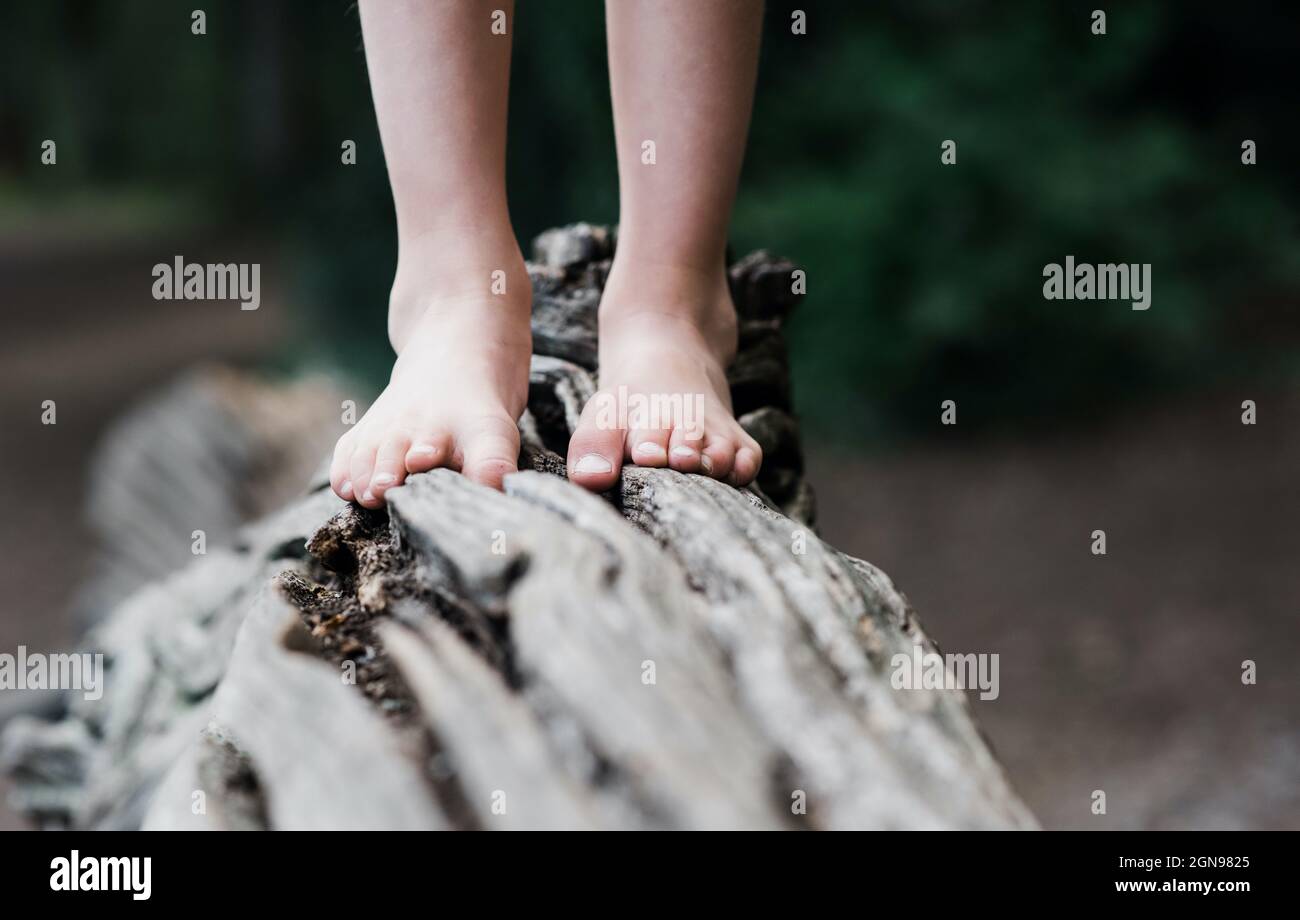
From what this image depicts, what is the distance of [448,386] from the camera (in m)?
1.26

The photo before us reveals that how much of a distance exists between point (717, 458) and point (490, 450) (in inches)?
9.8

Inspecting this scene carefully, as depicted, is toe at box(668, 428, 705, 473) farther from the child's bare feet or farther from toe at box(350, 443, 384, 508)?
toe at box(350, 443, 384, 508)

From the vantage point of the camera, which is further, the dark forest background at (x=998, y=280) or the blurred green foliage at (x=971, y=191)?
the blurred green foliage at (x=971, y=191)

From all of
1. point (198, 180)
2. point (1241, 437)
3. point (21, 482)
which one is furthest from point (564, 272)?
point (198, 180)

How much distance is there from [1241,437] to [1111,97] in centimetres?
158

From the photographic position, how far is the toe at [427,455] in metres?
1.17

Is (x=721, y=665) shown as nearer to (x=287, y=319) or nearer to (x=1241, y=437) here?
(x=1241, y=437)

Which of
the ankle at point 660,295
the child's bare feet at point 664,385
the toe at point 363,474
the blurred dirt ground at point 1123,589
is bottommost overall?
the blurred dirt ground at point 1123,589

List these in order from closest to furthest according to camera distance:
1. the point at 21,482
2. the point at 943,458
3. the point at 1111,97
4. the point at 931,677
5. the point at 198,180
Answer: the point at 931,677 < the point at 1111,97 < the point at 943,458 < the point at 21,482 < the point at 198,180

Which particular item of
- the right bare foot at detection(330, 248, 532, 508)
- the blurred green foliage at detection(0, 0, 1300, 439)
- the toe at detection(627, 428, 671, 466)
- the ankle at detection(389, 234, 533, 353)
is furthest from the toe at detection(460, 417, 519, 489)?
the blurred green foliage at detection(0, 0, 1300, 439)

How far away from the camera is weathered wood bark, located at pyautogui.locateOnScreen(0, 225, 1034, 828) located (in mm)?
686

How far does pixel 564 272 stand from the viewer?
1.73 metres

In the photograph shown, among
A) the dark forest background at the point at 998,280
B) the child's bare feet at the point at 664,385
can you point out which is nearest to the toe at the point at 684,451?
the child's bare feet at the point at 664,385

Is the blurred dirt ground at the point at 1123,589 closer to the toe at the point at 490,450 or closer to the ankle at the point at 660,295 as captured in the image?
the ankle at the point at 660,295
